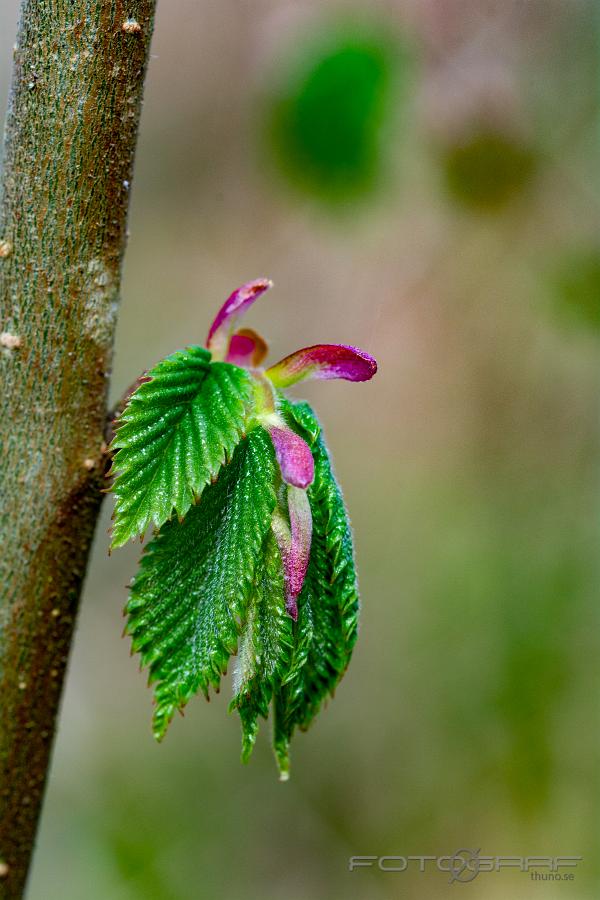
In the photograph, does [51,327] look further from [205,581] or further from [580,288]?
[580,288]

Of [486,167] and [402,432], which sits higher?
[486,167]

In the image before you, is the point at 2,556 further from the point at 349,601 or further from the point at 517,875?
the point at 517,875

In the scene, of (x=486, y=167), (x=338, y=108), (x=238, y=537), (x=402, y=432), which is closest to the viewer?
(x=238, y=537)

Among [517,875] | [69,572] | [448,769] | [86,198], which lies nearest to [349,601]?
[69,572]

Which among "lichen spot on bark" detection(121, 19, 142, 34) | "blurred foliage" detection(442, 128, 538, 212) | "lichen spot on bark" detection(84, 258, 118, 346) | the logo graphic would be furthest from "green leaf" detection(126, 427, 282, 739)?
"blurred foliage" detection(442, 128, 538, 212)

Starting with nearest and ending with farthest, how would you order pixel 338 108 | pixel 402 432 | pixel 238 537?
1. pixel 238 537
2. pixel 338 108
3. pixel 402 432

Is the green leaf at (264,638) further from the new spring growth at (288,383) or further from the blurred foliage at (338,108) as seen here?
the blurred foliage at (338,108)

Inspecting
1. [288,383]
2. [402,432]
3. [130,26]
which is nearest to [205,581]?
[288,383]

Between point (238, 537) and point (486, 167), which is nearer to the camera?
point (238, 537)
